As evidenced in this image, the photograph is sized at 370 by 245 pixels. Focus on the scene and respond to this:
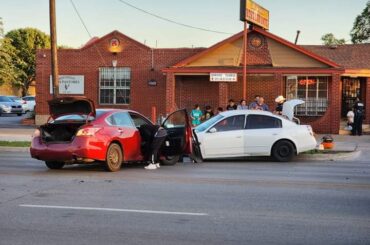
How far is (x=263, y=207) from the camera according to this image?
846 centimetres

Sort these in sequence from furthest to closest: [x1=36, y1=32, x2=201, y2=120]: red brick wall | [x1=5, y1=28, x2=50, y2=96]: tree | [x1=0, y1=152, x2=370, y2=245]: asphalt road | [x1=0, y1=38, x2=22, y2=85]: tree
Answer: [x1=5, y1=28, x2=50, y2=96]: tree → [x1=0, y1=38, x2=22, y2=85]: tree → [x1=36, y1=32, x2=201, y2=120]: red brick wall → [x1=0, y1=152, x2=370, y2=245]: asphalt road

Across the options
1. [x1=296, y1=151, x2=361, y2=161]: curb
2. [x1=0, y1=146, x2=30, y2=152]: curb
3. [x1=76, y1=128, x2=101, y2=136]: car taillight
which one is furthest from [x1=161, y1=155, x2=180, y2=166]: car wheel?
[x1=0, y1=146, x2=30, y2=152]: curb

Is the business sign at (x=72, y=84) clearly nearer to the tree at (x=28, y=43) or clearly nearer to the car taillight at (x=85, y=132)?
the car taillight at (x=85, y=132)

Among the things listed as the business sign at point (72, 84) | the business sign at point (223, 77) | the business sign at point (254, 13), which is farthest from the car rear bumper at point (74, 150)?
Result: the business sign at point (72, 84)

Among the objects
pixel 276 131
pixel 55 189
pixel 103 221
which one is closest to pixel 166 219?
pixel 103 221

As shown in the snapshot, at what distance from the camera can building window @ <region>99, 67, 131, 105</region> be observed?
1192 inches

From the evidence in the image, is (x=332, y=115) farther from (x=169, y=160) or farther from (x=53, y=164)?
(x=53, y=164)

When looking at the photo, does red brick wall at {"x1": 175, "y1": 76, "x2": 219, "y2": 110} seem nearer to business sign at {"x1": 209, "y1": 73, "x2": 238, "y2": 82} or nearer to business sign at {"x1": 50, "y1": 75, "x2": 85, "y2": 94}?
business sign at {"x1": 209, "y1": 73, "x2": 238, "y2": 82}

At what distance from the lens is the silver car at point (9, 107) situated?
4447cm

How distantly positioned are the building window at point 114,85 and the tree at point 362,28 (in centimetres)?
3016

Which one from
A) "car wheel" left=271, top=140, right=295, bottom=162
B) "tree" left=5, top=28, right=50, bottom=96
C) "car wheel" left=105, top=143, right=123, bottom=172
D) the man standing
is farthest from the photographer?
"tree" left=5, top=28, right=50, bottom=96

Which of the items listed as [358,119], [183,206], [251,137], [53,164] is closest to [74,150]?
[53,164]

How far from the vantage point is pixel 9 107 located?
147 ft

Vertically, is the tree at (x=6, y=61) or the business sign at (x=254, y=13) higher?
the business sign at (x=254, y=13)
